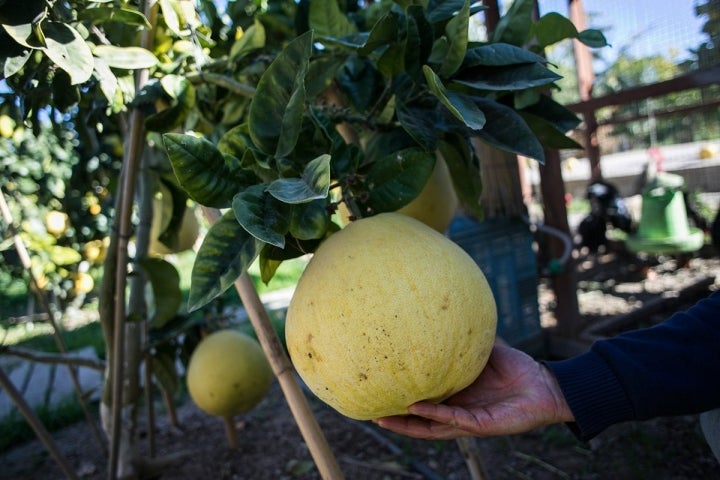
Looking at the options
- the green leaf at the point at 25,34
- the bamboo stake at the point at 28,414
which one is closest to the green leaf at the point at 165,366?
the bamboo stake at the point at 28,414

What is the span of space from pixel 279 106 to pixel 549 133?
563 mm

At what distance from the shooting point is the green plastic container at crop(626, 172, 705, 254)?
4504 millimetres

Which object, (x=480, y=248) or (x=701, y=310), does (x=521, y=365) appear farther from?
(x=480, y=248)

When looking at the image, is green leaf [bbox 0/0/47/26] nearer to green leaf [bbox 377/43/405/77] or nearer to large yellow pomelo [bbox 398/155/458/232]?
green leaf [bbox 377/43/405/77]

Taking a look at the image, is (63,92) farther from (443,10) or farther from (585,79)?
(585,79)

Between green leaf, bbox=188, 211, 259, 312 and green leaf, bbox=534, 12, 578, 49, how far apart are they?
0.75m

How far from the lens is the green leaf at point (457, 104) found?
77 cm

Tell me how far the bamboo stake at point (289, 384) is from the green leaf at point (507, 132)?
0.52 metres

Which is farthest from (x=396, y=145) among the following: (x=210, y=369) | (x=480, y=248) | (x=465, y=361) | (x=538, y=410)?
(x=480, y=248)

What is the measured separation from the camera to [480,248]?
9.87 feet

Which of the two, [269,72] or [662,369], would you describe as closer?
[269,72]

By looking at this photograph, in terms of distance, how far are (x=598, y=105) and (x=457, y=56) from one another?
284 centimetres

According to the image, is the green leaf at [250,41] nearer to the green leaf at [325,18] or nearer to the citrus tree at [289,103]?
the citrus tree at [289,103]

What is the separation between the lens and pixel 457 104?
0.84 metres
